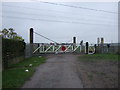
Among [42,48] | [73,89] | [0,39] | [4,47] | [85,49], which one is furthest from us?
[85,49]

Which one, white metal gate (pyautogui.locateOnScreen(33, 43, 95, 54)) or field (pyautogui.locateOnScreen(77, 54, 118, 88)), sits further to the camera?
white metal gate (pyautogui.locateOnScreen(33, 43, 95, 54))

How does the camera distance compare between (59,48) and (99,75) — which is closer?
(99,75)

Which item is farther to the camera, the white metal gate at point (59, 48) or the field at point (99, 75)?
the white metal gate at point (59, 48)

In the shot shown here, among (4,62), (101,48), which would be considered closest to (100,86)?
(4,62)

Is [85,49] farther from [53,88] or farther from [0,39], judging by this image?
[53,88]

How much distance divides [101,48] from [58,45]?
8561mm

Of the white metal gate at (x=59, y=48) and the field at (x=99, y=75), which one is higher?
the white metal gate at (x=59, y=48)

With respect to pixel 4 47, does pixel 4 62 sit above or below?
below

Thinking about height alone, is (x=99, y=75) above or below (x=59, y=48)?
below

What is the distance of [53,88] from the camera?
683 centimetres

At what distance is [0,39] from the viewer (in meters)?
11.5

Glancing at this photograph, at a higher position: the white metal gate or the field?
the white metal gate

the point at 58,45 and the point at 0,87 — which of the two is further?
the point at 58,45

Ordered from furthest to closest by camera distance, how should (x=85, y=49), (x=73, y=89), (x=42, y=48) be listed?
(x=85, y=49), (x=42, y=48), (x=73, y=89)
